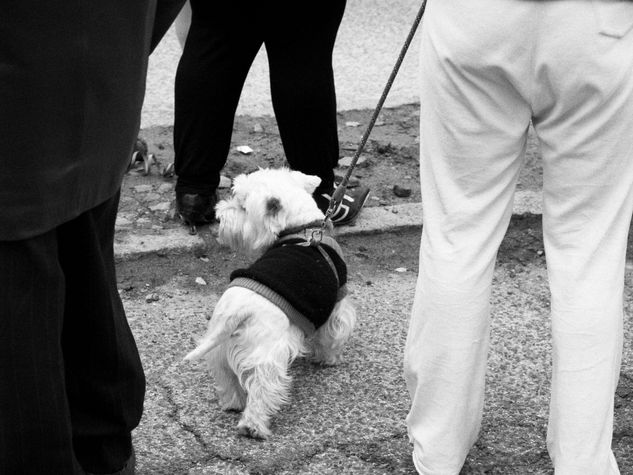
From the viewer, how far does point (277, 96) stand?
4.30m

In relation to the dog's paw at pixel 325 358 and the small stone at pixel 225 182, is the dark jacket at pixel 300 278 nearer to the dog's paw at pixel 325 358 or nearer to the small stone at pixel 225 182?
the dog's paw at pixel 325 358

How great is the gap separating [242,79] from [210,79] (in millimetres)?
151

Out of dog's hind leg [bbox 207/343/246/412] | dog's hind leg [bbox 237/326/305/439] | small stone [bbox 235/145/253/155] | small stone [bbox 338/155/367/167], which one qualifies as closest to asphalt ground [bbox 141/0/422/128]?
small stone [bbox 235/145/253/155]

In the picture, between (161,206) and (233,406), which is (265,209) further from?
(161,206)

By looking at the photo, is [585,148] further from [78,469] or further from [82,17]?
[78,469]

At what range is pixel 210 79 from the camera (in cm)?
431

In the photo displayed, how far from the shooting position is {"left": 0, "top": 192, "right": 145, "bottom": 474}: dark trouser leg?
7.74ft

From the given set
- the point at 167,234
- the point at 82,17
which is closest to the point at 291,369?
the point at 167,234

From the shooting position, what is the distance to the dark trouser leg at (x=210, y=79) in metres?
4.22

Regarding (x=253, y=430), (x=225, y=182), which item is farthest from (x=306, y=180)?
(x=225, y=182)

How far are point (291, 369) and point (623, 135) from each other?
1580 millimetres

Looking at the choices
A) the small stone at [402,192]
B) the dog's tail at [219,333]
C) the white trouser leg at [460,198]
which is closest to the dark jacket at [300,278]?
the dog's tail at [219,333]

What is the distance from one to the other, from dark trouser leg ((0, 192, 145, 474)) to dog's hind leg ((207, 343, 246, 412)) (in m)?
0.64

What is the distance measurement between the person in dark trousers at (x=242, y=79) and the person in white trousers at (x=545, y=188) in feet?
5.08
